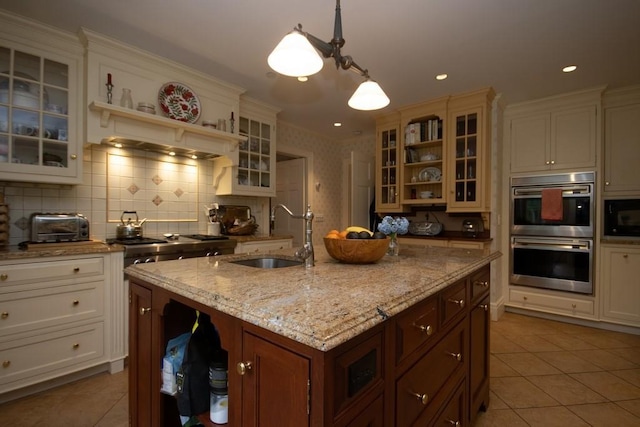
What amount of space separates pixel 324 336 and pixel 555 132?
3.84 m

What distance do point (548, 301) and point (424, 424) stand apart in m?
3.08

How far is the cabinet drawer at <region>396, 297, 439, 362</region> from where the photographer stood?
91 cm

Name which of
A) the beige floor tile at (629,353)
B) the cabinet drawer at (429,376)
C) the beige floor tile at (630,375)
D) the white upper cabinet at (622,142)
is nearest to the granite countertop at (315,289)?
the cabinet drawer at (429,376)

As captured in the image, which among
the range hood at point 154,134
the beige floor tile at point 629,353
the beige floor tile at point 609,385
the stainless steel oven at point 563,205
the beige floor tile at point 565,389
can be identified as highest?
the range hood at point 154,134

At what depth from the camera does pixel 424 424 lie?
3.52ft

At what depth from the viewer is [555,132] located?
3.26 meters

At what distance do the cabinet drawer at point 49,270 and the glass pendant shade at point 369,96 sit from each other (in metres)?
2.00

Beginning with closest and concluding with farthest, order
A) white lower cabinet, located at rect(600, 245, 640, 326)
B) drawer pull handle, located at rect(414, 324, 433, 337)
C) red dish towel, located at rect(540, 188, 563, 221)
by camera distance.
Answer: drawer pull handle, located at rect(414, 324, 433, 337)
white lower cabinet, located at rect(600, 245, 640, 326)
red dish towel, located at rect(540, 188, 563, 221)

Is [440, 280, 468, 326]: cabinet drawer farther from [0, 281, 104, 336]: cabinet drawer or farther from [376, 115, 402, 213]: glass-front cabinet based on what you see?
[376, 115, 402, 213]: glass-front cabinet

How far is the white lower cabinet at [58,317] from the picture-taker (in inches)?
70.6

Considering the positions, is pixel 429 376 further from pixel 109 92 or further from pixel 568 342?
pixel 109 92

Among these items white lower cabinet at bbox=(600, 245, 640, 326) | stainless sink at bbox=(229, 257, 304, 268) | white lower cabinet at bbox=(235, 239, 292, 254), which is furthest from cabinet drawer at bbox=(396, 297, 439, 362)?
white lower cabinet at bbox=(600, 245, 640, 326)

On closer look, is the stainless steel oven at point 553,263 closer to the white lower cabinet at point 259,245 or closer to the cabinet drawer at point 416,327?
the white lower cabinet at point 259,245

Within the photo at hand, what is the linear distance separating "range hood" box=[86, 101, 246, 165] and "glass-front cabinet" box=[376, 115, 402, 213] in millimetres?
1828
